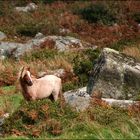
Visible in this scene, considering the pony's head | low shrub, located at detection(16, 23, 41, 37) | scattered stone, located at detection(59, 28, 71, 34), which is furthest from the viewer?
low shrub, located at detection(16, 23, 41, 37)

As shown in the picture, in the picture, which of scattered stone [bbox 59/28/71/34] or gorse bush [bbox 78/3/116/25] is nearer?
scattered stone [bbox 59/28/71/34]

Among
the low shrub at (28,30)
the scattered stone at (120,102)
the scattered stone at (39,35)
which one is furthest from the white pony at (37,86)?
the low shrub at (28,30)

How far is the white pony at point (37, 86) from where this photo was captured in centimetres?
1447

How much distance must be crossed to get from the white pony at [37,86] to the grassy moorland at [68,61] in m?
0.38

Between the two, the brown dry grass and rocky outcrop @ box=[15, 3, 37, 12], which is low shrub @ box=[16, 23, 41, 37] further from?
the brown dry grass

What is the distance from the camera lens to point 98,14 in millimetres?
35219

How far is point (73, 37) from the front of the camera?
31.0 meters

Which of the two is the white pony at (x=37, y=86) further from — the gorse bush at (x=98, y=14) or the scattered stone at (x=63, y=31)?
the gorse bush at (x=98, y=14)

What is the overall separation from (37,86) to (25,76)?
21.5 inches

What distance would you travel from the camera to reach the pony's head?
47.1 feet

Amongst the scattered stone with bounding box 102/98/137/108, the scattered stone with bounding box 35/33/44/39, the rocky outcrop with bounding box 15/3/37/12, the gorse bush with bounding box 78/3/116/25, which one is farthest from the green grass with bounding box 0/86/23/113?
the rocky outcrop with bounding box 15/3/37/12

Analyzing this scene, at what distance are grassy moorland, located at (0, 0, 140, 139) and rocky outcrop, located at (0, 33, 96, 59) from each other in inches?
28.0

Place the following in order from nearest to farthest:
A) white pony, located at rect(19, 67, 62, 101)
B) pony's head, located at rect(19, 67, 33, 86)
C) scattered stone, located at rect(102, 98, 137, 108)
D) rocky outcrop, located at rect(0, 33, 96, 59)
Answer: pony's head, located at rect(19, 67, 33, 86) → white pony, located at rect(19, 67, 62, 101) → scattered stone, located at rect(102, 98, 137, 108) → rocky outcrop, located at rect(0, 33, 96, 59)

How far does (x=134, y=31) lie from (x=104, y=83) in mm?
15716
